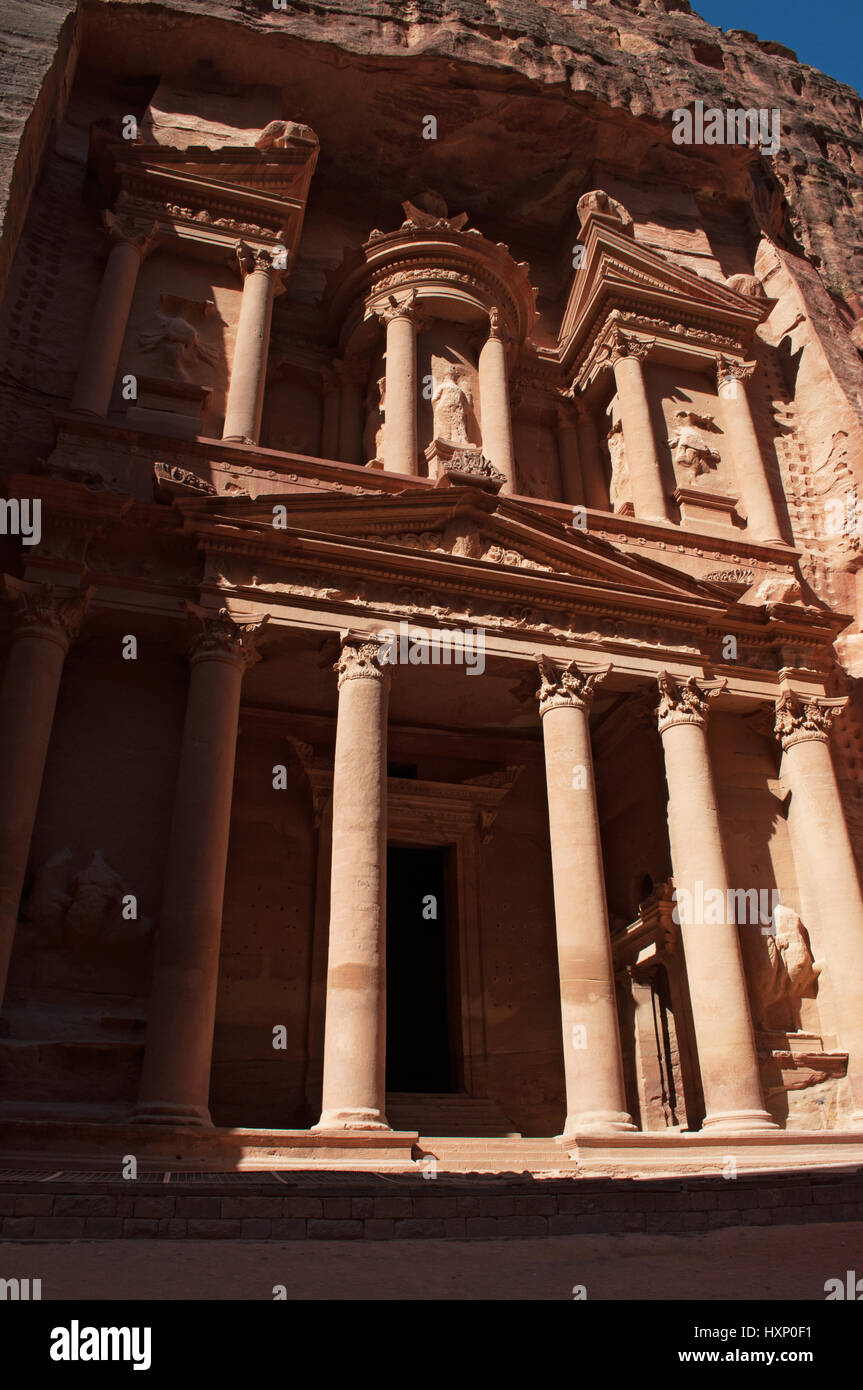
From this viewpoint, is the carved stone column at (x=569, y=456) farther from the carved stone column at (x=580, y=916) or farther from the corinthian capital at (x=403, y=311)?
the carved stone column at (x=580, y=916)

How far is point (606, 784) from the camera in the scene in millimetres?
17812

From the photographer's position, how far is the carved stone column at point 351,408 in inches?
794

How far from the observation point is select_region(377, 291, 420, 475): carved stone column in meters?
18.0

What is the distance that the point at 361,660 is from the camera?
13648mm

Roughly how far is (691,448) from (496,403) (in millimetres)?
3857

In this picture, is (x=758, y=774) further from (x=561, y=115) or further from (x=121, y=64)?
(x=121, y=64)

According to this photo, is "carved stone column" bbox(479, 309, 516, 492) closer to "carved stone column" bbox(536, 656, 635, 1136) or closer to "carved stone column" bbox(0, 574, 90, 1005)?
"carved stone column" bbox(536, 656, 635, 1136)

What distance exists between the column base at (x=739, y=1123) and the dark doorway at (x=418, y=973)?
4.64 meters

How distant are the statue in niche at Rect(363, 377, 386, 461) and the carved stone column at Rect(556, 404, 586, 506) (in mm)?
4149

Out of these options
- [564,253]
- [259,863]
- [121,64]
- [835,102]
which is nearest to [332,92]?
[121,64]

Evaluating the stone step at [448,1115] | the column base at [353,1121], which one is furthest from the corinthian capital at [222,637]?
the stone step at [448,1115]

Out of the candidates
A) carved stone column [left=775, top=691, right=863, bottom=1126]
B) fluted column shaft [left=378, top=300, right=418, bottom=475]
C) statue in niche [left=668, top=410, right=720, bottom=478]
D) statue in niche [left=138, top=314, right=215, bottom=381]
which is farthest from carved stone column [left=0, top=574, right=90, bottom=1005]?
statue in niche [left=668, top=410, right=720, bottom=478]

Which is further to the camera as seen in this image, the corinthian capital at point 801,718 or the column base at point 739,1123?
the corinthian capital at point 801,718

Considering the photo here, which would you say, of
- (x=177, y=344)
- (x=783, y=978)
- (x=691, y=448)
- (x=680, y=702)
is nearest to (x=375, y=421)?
(x=177, y=344)
